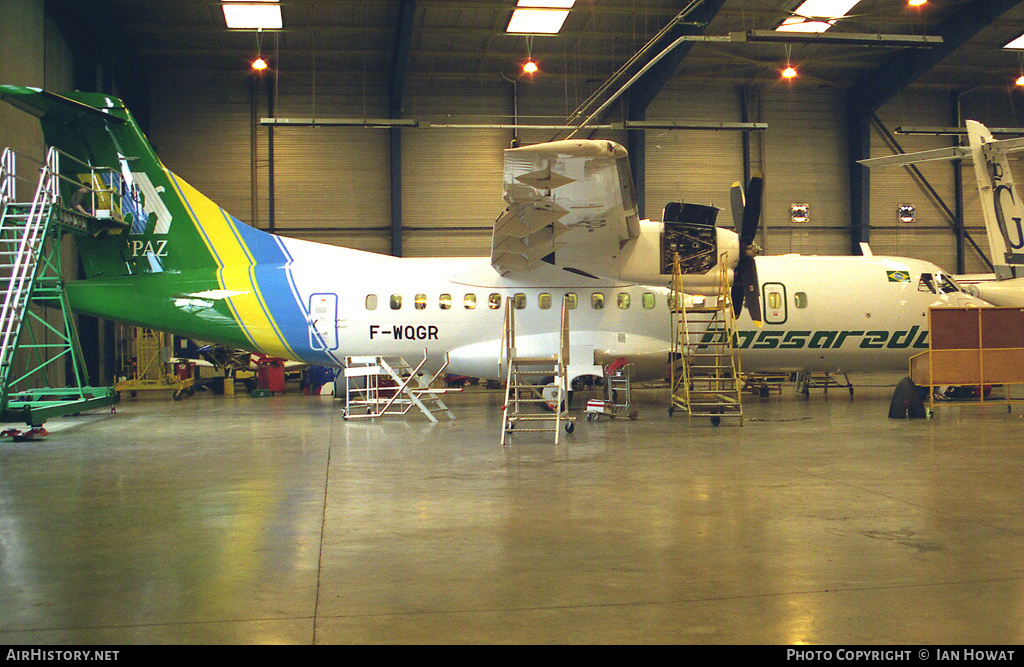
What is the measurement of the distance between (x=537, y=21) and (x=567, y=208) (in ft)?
43.2

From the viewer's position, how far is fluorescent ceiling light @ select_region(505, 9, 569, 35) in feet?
71.3

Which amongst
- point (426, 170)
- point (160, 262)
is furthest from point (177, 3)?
point (160, 262)

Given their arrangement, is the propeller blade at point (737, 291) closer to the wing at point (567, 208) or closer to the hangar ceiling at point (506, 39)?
the wing at point (567, 208)

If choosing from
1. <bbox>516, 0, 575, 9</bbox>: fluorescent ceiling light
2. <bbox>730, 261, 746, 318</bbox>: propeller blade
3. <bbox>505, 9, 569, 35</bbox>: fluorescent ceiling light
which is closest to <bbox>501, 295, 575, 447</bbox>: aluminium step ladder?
<bbox>730, 261, 746, 318</bbox>: propeller blade

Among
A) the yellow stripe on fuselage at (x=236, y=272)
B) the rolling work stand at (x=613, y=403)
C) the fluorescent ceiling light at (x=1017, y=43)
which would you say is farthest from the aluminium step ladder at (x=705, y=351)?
the fluorescent ceiling light at (x=1017, y=43)

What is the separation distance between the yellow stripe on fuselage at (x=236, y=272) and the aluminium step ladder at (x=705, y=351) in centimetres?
749

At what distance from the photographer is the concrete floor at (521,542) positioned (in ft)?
10.9

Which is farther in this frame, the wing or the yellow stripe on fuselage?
the yellow stripe on fuselage

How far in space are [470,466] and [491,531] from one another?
110 inches

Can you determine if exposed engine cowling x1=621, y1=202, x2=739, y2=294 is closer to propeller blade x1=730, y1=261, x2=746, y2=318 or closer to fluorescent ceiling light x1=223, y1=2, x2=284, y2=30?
propeller blade x1=730, y1=261, x2=746, y2=318

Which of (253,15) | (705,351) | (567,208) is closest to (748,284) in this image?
(705,351)

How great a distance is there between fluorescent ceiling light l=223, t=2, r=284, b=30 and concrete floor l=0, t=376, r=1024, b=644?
630 inches

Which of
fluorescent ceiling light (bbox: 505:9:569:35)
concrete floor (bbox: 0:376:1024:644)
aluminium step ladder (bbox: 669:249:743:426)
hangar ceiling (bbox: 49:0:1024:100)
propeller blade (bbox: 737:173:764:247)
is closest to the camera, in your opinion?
concrete floor (bbox: 0:376:1024:644)

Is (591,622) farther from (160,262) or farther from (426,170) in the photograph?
(426,170)
